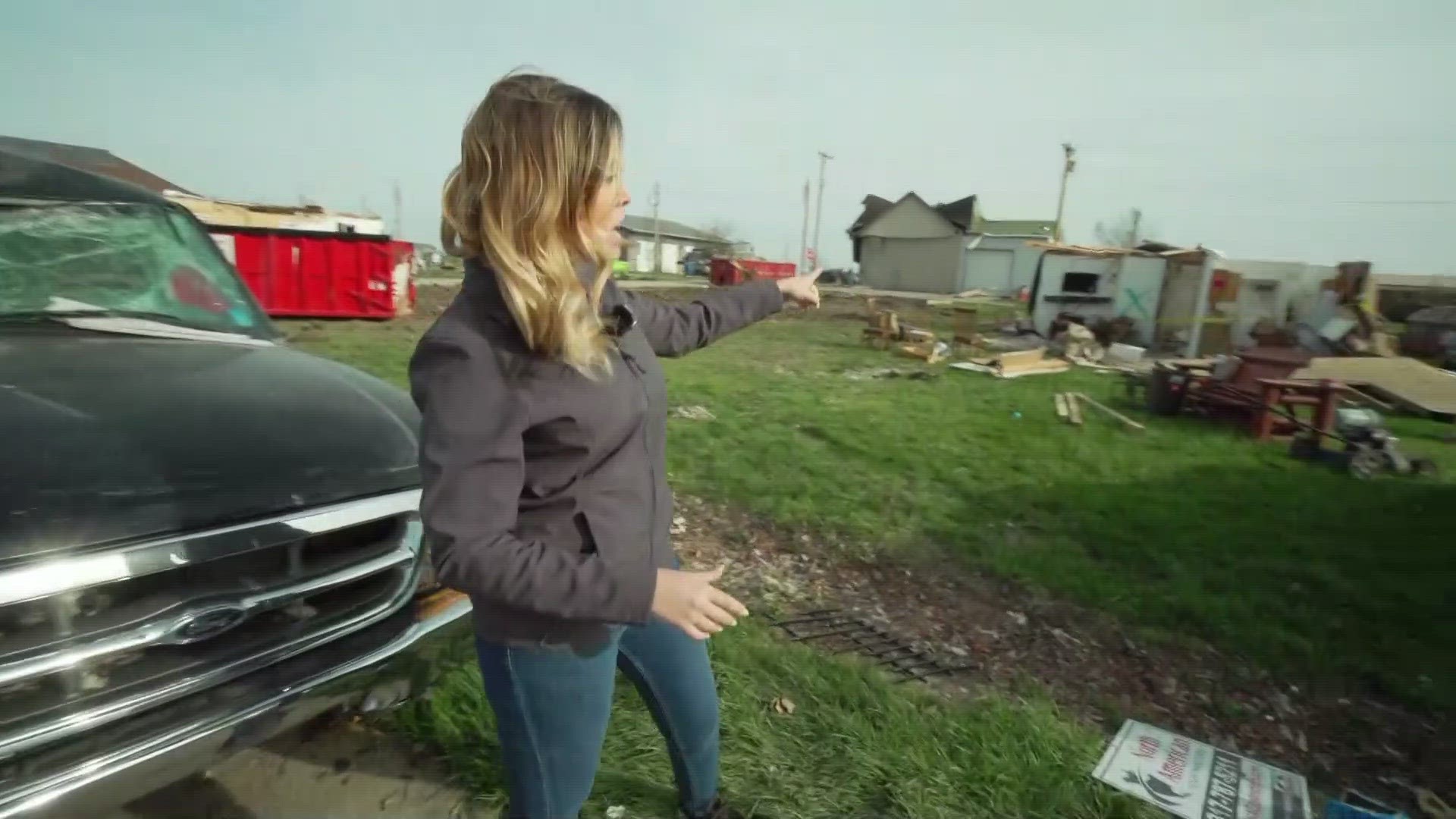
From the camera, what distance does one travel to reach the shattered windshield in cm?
296

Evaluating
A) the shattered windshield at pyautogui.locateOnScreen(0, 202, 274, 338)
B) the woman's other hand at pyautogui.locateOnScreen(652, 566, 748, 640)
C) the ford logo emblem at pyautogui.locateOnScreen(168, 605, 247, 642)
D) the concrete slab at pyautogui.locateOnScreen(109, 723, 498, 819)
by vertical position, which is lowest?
the concrete slab at pyautogui.locateOnScreen(109, 723, 498, 819)

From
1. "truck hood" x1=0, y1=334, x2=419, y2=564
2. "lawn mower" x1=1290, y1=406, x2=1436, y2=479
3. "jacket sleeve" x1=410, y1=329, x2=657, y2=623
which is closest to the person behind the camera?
"jacket sleeve" x1=410, y1=329, x2=657, y2=623

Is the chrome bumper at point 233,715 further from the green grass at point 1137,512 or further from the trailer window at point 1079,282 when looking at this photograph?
the trailer window at point 1079,282

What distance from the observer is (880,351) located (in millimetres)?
15648

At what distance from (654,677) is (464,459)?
0.94m

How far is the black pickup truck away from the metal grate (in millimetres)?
1767

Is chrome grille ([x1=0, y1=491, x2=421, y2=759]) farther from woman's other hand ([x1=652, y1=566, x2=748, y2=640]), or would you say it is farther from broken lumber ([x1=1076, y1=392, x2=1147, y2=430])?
broken lumber ([x1=1076, y1=392, x2=1147, y2=430])

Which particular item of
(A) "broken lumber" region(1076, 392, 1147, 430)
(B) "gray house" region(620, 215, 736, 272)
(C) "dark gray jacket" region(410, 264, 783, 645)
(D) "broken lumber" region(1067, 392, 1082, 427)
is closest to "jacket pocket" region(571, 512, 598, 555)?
(C) "dark gray jacket" region(410, 264, 783, 645)

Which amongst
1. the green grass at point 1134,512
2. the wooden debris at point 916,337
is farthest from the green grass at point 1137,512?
the wooden debris at point 916,337

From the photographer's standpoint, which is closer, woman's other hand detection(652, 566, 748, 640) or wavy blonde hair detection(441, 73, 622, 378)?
wavy blonde hair detection(441, 73, 622, 378)

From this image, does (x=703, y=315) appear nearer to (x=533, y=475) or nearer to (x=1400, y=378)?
(x=533, y=475)

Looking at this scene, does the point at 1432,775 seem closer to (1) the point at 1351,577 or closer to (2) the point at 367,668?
(1) the point at 1351,577

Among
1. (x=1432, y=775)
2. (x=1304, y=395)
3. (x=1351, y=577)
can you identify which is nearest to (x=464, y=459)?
(x=1432, y=775)

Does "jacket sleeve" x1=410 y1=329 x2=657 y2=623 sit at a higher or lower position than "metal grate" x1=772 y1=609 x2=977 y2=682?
higher
